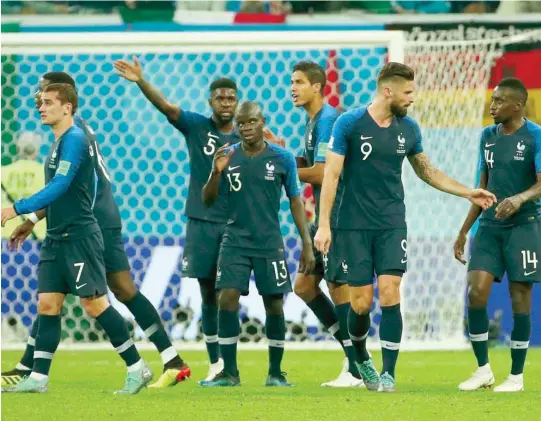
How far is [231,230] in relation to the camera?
9039mm

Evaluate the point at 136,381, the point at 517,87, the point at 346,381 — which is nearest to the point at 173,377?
the point at 136,381

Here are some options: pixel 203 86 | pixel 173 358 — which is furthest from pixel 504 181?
pixel 203 86

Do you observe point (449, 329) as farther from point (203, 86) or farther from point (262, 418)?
point (262, 418)

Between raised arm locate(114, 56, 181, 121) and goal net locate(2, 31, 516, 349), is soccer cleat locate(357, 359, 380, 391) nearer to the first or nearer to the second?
raised arm locate(114, 56, 181, 121)

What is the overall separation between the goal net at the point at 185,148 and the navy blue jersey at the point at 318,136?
3.17m

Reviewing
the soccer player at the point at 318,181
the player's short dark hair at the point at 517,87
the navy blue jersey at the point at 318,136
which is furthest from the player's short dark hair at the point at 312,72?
the player's short dark hair at the point at 517,87

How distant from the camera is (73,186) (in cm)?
836

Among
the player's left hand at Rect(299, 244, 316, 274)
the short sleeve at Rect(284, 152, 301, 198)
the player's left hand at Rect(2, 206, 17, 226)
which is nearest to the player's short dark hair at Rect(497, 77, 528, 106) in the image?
the short sleeve at Rect(284, 152, 301, 198)

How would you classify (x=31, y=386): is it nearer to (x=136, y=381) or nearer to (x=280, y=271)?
(x=136, y=381)

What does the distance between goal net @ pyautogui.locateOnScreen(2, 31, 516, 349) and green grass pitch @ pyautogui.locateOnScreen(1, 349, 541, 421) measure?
166cm

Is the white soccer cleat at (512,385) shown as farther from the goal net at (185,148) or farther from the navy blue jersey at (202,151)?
the goal net at (185,148)

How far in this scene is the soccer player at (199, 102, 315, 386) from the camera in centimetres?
891

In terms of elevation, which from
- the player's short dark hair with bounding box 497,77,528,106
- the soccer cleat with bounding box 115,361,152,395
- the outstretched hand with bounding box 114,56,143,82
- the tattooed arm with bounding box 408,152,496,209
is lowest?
the soccer cleat with bounding box 115,361,152,395

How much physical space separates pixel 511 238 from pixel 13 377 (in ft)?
11.3
